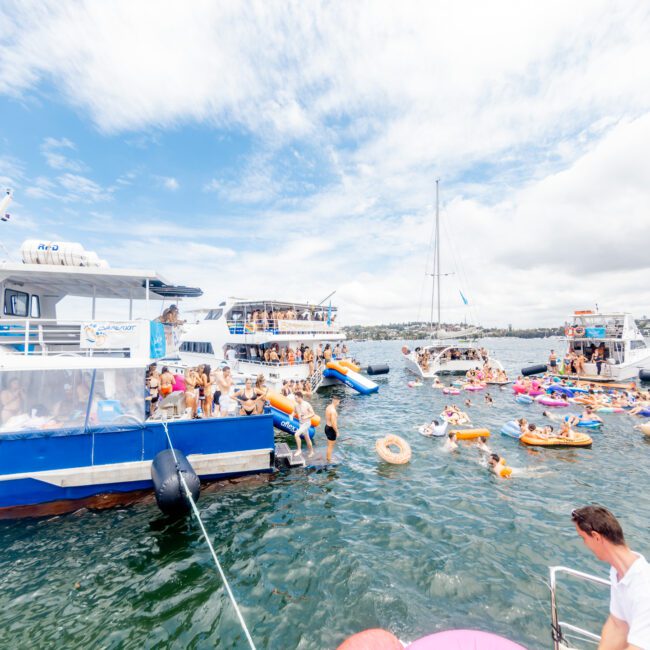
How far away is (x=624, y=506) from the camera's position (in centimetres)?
838

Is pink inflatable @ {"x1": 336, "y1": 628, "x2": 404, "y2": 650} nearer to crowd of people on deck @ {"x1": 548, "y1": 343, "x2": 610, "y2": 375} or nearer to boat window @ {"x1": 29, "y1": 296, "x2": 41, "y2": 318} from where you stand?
boat window @ {"x1": 29, "y1": 296, "x2": 41, "y2": 318}

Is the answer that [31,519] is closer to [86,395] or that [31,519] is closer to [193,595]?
[86,395]

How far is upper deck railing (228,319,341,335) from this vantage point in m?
24.2

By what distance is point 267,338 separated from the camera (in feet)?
78.7

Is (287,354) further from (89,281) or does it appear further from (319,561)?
(319,561)

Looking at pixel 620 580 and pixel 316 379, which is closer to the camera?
pixel 620 580

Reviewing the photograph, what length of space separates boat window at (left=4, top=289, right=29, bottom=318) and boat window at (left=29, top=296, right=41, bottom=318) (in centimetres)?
37

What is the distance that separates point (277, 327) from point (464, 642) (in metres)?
21.4

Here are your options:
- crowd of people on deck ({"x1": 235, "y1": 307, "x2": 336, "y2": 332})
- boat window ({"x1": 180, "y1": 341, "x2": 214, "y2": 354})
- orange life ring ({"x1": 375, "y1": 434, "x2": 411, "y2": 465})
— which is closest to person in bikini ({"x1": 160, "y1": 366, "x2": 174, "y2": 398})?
orange life ring ({"x1": 375, "y1": 434, "x2": 411, "y2": 465})

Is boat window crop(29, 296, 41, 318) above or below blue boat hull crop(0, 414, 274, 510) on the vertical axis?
above

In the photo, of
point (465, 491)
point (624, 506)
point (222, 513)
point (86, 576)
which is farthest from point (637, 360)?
point (86, 576)

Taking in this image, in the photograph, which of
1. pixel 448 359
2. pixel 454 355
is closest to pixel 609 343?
pixel 454 355

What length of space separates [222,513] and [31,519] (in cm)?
418

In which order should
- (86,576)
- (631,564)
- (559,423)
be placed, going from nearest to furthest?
(631,564) → (86,576) → (559,423)
